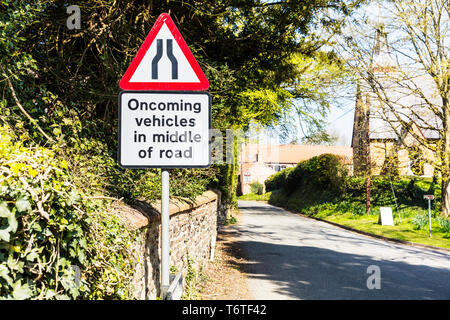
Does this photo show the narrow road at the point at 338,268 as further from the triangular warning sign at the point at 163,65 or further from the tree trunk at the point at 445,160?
→ the triangular warning sign at the point at 163,65

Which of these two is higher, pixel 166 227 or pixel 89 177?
pixel 89 177

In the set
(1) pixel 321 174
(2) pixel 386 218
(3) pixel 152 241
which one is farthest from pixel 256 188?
(3) pixel 152 241

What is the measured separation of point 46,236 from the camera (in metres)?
2.14

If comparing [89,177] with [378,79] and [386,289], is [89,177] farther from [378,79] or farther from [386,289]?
[378,79]

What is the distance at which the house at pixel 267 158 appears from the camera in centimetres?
6594

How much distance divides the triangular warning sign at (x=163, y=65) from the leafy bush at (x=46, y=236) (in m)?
0.83

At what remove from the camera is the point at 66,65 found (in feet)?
17.0

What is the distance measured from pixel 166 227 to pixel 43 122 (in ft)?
8.26

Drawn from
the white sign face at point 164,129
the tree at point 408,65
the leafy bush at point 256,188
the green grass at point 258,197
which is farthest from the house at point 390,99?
the leafy bush at point 256,188

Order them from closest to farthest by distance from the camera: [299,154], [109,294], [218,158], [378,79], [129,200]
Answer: [109,294], [129,200], [218,158], [378,79], [299,154]

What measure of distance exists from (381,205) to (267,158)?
4790 cm

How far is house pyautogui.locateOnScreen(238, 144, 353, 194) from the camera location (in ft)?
216

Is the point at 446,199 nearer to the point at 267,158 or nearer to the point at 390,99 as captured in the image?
the point at 390,99
